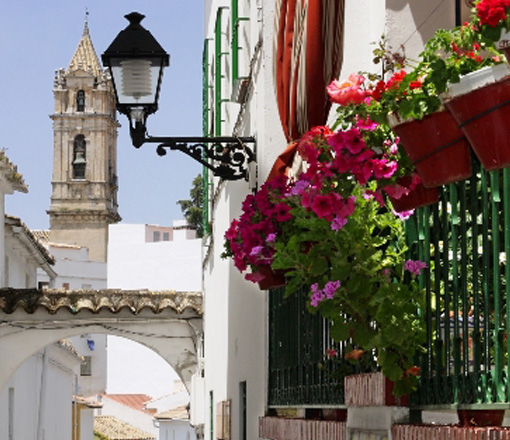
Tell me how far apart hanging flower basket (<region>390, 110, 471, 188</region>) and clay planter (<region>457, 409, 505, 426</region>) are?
0.71 m

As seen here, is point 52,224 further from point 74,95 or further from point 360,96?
point 360,96

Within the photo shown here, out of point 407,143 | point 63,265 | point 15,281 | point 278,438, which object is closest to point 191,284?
point 63,265

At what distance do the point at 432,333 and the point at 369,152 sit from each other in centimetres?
69

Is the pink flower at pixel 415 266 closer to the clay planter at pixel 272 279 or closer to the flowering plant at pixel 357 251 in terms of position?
the flowering plant at pixel 357 251

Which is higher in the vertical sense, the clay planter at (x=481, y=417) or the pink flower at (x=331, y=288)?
the pink flower at (x=331, y=288)

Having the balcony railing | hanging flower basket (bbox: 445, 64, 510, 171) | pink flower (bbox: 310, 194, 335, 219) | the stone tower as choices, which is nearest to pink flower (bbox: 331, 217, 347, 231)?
pink flower (bbox: 310, 194, 335, 219)

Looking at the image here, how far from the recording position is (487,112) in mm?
3664

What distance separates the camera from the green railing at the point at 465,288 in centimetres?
397

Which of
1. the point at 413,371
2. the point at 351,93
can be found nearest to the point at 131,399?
the point at 413,371

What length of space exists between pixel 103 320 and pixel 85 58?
3542 inches

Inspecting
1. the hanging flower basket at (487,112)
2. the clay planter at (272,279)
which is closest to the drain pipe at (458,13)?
the clay planter at (272,279)

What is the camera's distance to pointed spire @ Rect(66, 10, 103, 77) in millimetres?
106375

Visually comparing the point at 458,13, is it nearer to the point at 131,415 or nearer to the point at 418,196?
the point at 418,196

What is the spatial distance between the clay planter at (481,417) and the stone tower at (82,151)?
99714 millimetres
